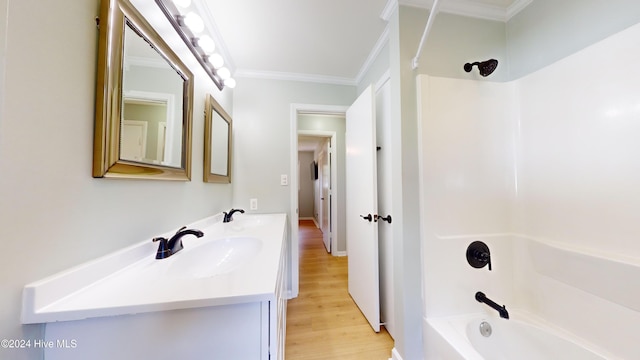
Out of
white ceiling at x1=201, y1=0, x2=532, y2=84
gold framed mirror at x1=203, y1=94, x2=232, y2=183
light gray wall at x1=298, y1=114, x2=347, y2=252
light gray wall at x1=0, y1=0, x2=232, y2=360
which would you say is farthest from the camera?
light gray wall at x1=298, y1=114, x2=347, y2=252

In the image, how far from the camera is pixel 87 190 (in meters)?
0.62

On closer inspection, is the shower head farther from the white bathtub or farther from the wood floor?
the wood floor

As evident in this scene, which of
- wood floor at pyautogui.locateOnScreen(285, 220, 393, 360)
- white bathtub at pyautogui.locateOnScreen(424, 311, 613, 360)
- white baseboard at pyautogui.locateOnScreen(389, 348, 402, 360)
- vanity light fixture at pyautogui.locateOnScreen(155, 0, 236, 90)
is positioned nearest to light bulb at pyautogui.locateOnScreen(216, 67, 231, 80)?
vanity light fixture at pyautogui.locateOnScreen(155, 0, 236, 90)

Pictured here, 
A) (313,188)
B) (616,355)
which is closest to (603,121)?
(616,355)

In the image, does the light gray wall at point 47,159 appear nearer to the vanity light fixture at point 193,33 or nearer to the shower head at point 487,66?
the vanity light fixture at point 193,33

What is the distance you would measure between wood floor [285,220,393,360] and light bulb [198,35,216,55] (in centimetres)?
205

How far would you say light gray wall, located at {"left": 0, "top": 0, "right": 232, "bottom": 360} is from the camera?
46 cm

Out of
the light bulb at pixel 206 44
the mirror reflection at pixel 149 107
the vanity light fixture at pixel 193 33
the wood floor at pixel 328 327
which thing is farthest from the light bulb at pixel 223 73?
the wood floor at pixel 328 327

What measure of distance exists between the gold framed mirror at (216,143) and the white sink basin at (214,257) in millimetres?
517

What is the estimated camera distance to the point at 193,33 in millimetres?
1184

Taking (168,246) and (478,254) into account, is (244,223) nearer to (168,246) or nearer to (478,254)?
(168,246)

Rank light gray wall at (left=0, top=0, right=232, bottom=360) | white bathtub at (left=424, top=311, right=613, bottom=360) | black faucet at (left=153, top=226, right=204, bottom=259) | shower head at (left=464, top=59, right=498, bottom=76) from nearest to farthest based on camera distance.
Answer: light gray wall at (left=0, top=0, right=232, bottom=360)
black faucet at (left=153, top=226, right=204, bottom=259)
white bathtub at (left=424, top=311, right=613, bottom=360)
shower head at (left=464, top=59, right=498, bottom=76)

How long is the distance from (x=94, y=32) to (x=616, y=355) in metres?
2.34

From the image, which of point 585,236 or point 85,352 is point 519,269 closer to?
point 585,236
